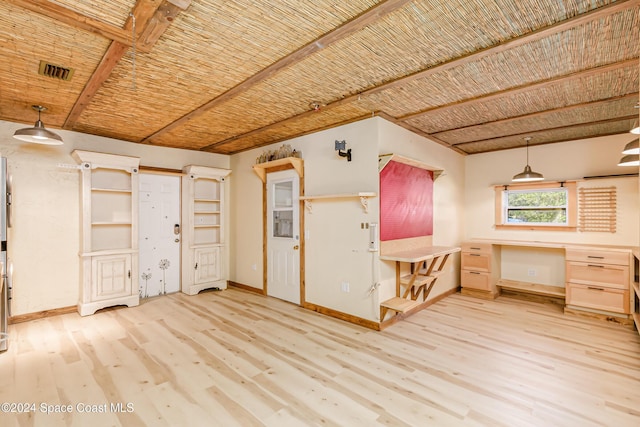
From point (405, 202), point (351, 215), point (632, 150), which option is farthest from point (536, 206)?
point (351, 215)

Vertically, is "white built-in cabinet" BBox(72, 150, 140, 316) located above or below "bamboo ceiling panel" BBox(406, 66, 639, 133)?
below

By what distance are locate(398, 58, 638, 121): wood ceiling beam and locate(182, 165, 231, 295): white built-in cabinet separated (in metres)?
3.61

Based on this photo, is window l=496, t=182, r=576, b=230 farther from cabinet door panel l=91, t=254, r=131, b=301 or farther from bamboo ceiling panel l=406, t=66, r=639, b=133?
cabinet door panel l=91, t=254, r=131, b=301

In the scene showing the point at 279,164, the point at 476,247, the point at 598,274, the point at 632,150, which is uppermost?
the point at 279,164

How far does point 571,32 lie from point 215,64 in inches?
106

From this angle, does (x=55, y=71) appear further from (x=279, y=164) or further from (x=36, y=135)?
(x=279, y=164)

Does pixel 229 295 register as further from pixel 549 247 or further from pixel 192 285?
pixel 549 247

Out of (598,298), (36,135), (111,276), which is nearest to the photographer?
(36,135)

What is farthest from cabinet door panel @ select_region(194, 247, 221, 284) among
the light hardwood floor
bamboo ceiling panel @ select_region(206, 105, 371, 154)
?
bamboo ceiling panel @ select_region(206, 105, 371, 154)

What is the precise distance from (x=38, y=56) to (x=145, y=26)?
1173 millimetres

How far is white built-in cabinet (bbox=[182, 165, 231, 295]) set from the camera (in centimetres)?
521

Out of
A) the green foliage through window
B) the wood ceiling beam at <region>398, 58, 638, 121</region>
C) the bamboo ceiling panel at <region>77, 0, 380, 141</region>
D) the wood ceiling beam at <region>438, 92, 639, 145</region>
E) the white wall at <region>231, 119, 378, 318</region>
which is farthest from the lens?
the green foliage through window

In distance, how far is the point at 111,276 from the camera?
4.36 meters

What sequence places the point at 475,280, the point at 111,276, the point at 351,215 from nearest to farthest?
the point at 351,215, the point at 111,276, the point at 475,280
